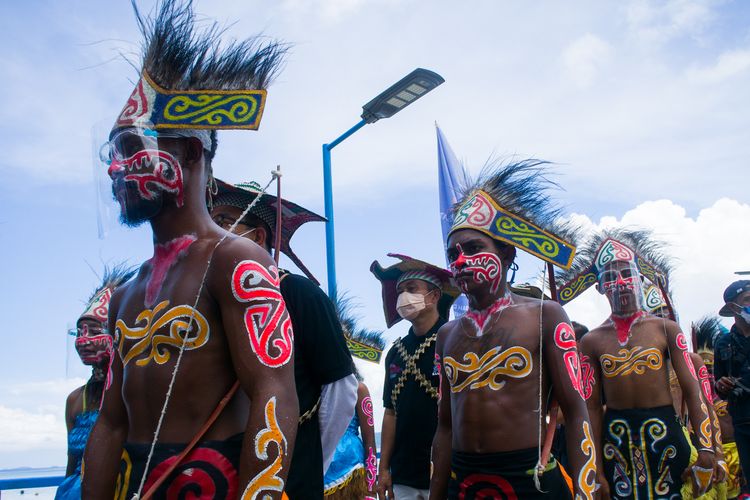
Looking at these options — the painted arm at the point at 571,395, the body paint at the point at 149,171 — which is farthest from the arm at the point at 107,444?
the painted arm at the point at 571,395

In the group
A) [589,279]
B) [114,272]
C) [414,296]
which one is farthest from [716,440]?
[114,272]

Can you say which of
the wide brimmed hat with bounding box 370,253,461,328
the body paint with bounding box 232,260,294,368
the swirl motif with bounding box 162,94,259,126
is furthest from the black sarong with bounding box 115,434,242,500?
the wide brimmed hat with bounding box 370,253,461,328

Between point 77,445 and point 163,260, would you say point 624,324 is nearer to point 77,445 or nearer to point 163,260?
point 77,445

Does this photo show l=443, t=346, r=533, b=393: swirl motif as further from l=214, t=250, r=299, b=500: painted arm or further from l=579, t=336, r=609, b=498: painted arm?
l=579, t=336, r=609, b=498: painted arm

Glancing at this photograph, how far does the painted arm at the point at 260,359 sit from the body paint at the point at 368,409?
4.54m

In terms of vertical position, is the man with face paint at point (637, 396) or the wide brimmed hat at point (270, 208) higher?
the wide brimmed hat at point (270, 208)

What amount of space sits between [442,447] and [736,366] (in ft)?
15.7

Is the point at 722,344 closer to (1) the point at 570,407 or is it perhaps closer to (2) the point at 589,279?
(2) the point at 589,279

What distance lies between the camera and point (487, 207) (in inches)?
178

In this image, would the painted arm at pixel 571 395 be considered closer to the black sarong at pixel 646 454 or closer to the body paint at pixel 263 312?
the body paint at pixel 263 312

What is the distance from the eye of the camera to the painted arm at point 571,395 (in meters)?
3.72

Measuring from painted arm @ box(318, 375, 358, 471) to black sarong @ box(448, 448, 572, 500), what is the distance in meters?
1.16

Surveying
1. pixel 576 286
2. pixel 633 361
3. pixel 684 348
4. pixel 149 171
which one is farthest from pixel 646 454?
pixel 149 171

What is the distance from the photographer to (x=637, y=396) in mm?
6109
